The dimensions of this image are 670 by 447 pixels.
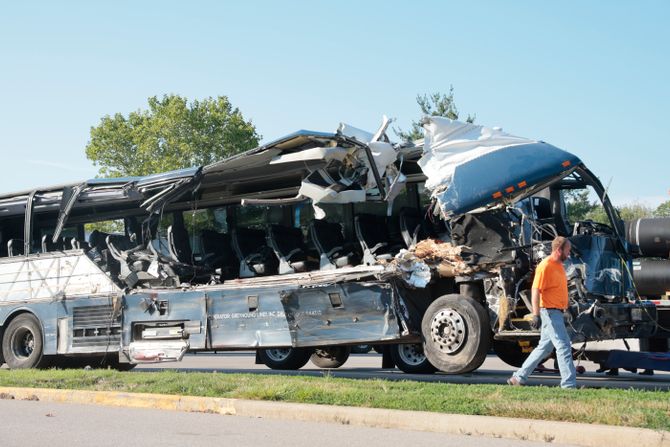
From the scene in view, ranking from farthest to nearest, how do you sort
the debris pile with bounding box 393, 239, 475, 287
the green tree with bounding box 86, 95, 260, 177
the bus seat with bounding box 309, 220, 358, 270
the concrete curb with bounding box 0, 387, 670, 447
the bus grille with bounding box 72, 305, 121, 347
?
the green tree with bounding box 86, 95, 260, 177
the bus grille with bounding box 72, 305, 121, 347
the bus seat with bounding box 309, 220, 358, 270
the debris pile with bounding box 393, 239, 475, 287
the concrete curb with bounding box 0, 387, 670, 447

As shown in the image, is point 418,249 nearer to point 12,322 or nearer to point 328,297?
point 328,297

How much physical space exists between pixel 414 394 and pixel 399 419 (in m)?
1.00

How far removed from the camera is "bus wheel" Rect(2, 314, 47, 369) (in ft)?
52.5

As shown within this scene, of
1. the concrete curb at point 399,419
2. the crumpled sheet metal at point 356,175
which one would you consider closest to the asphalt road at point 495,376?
the crumpled sheet metal at point 356,175

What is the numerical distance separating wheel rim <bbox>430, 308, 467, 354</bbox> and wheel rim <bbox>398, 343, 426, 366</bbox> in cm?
313

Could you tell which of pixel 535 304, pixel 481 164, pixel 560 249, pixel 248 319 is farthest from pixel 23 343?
pixel 560 249

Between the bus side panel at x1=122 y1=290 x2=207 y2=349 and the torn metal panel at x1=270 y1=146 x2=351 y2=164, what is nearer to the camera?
the torn metal panel at x1=270 y1=146 x2=351 y2=164

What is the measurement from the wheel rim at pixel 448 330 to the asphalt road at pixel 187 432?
325cm

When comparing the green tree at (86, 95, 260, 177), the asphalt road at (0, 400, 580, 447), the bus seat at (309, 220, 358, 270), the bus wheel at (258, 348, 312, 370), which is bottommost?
the asphalt road at (0, 400, 580, 447)

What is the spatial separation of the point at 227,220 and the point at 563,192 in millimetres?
5646

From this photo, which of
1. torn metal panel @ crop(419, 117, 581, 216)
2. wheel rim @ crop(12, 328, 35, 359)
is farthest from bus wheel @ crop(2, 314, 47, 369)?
torn metal panel @ crop(419, 117, 581, 216)

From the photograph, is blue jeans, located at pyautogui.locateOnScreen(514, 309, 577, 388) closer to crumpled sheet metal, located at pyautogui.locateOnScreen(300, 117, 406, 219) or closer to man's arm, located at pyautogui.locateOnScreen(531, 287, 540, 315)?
man's arm, located at pyautogui.locateOnScreen(531, 287, 540, 315)

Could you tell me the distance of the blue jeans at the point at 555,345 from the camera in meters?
9.88

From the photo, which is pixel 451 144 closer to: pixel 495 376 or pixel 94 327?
pixel 495 376
